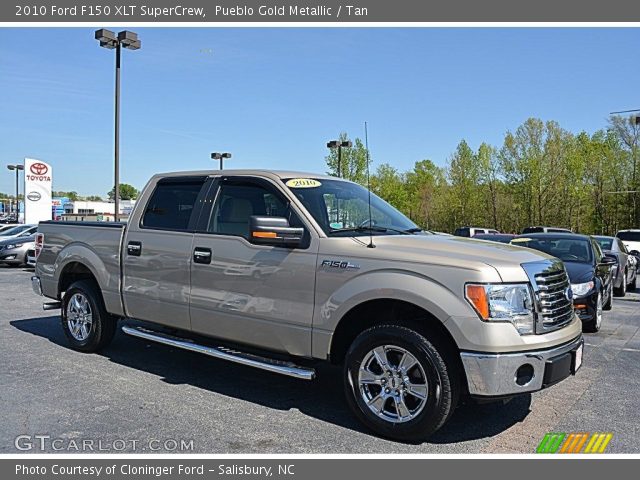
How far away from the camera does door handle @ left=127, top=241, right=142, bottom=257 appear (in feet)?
19.5

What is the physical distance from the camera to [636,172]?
140 ft

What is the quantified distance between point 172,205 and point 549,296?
144 inches

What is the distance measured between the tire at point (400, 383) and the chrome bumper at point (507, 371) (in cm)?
18

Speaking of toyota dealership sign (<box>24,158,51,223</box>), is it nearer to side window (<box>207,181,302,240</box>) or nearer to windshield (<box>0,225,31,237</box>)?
windshield (<box>0,225,31,237</box>)

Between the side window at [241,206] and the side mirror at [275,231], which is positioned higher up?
the side window at [241,206]

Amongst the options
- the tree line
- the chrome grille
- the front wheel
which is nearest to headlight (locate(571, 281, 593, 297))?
the front wheel

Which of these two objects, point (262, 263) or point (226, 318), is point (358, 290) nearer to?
point (262, 263)

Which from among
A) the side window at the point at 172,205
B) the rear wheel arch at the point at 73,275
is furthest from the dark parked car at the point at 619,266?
the rear wheel arch at the point at 73,275

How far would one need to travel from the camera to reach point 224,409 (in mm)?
4844

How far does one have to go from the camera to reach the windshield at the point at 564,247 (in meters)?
9.66

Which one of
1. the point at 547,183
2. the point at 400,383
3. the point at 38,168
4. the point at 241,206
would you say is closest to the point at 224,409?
the point at 400,383

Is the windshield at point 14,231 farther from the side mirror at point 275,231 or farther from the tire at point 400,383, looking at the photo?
the tire at point 400,383

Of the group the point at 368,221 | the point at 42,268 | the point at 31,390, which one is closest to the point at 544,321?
the point at 368,221
